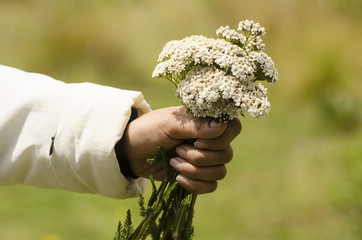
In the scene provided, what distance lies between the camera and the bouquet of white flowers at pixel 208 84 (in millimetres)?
1367

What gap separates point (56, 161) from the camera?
5.54 ft

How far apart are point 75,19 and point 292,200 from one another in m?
3.27

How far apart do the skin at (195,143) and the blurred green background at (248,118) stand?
1979 mm

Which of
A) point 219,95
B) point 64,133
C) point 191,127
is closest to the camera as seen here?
point 219,95

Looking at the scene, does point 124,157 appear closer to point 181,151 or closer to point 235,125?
point 181,151

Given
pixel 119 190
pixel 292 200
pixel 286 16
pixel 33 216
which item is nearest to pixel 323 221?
pixel 292 200

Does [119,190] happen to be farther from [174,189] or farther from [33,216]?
[33,216]

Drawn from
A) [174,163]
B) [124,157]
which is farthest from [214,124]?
[124,157]

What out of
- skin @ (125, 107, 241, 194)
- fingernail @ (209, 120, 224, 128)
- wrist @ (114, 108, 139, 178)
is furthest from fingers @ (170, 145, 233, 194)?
wrist @ (114, 108, 139, 178)

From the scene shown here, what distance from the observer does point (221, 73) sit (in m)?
1.39

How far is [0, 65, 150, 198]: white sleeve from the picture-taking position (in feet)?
5.44

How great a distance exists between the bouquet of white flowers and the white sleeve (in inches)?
9.2

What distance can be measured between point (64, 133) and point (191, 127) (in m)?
0.43

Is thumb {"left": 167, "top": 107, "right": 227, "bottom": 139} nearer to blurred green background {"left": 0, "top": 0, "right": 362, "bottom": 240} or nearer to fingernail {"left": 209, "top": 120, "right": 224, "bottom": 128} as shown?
fingernail {"left": 209, "top": 120, "right": 224, "bottom": 128}
